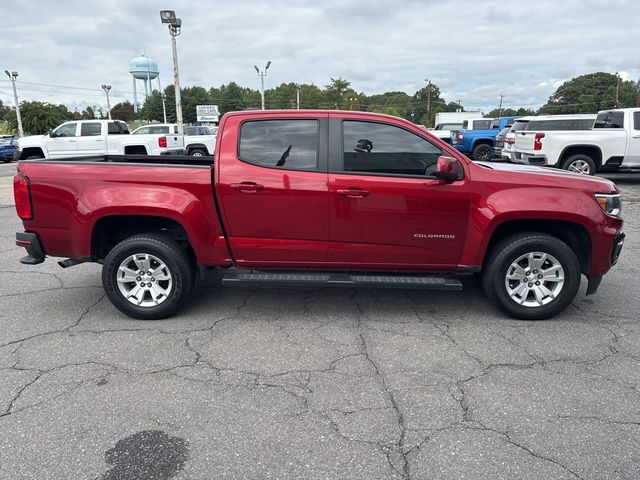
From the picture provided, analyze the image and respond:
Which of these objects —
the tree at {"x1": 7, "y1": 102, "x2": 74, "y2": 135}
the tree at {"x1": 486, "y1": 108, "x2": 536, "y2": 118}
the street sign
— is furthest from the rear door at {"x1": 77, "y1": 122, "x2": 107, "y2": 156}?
the tree at {"x1": 486, "y1": 108, "x2": 536, "y2": 118}

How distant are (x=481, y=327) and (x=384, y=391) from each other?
1470mm

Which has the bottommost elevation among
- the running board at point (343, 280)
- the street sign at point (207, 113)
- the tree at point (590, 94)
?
the running board at point (343, 280)

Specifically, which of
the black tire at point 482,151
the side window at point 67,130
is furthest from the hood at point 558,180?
the side window at point 67,130

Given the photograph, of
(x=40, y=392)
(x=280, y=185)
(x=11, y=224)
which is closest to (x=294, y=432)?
(x=40, y=392)

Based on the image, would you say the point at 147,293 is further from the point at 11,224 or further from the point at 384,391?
the point at 11,224

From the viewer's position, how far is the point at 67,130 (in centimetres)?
1833

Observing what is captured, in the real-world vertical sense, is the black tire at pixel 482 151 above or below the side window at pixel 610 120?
below

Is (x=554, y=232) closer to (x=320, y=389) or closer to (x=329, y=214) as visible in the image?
(x=329, y=214)

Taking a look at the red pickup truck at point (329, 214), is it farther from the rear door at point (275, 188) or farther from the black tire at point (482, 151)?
the black tire at point (482, 151)

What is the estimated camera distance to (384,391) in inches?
128

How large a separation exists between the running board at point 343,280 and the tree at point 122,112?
104649mm

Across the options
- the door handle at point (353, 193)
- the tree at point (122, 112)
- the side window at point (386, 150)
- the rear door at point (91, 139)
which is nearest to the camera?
the door handle at point (353, 193)

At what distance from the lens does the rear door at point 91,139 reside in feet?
59.1

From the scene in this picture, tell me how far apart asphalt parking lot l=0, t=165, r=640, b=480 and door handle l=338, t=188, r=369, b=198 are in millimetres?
1161
